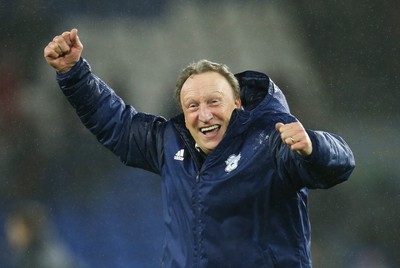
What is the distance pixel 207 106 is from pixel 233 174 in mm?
268

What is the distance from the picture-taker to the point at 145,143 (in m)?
2.70

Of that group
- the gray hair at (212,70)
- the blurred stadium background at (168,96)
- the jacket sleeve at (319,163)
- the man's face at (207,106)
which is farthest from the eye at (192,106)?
the blurred stadium background at (168,96)

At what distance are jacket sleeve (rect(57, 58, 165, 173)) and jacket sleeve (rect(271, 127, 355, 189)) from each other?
545 mm

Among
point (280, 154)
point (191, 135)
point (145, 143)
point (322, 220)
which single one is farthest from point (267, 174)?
point (322, 220)

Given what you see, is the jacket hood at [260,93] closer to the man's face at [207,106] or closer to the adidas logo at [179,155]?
the man's face at [207,106]

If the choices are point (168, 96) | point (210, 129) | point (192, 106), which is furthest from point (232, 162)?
point (168, 96)

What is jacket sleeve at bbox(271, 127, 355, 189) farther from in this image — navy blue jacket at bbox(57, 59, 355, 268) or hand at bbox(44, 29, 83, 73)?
hand at bbox(44, 29, 83, 73)

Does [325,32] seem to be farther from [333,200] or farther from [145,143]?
[145,143]

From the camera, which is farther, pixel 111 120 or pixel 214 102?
pixel 111 120

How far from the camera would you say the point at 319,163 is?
2111 millimetres

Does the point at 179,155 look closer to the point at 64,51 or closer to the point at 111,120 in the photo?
the point at 111,120

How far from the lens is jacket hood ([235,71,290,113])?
8.07ft

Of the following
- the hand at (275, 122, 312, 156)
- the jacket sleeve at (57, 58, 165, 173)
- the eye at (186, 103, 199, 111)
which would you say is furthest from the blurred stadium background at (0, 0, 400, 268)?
the hand at (275, 122, 312, 156)

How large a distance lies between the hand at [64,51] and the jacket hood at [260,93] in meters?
0.54
